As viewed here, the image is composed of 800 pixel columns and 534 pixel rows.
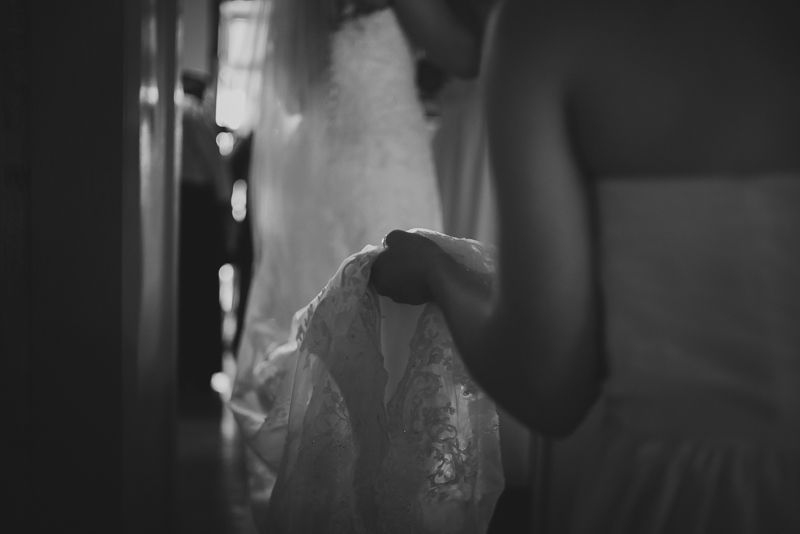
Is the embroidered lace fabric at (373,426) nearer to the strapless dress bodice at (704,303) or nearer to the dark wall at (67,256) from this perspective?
the dark wall at (67,256)

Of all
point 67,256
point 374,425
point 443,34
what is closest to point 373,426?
point 374,425

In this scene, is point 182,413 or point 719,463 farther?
point 182,413

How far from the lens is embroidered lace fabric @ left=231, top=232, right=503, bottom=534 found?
3.23 feet

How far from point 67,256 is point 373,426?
489 millimetres

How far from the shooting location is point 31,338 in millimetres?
943

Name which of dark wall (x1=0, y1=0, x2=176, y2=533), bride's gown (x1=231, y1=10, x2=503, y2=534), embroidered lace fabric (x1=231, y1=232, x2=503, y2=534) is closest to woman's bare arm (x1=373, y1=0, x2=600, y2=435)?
bride's gown (x1=231, y1=10, x2=503, y2=534)

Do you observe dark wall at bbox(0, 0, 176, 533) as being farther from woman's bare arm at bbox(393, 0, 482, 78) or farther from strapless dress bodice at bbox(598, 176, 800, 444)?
strapless dress bodice at bbox(598, 176, 800, 444)

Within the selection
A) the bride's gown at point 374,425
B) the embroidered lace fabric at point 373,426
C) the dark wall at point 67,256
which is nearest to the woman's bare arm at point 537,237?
the bride's gown at point 374,425

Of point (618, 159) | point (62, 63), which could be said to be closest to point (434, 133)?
point (62, 63)

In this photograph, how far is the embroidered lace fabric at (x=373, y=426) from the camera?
985mm

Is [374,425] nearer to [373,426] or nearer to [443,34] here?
[373,426]

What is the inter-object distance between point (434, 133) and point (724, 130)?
62.4 inches

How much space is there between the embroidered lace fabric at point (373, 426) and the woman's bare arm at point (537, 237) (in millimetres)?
391

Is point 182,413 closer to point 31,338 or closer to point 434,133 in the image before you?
point 434,133
